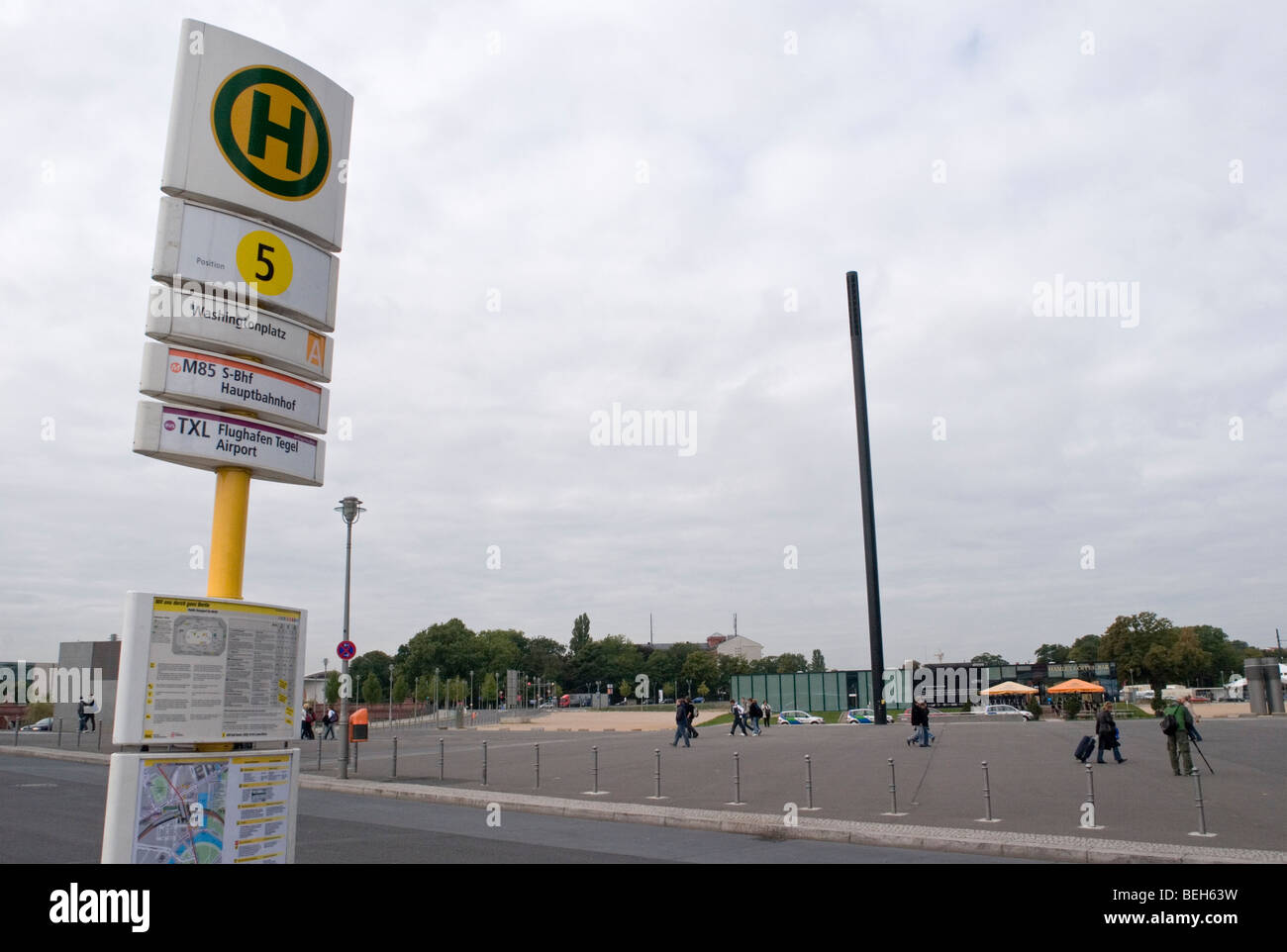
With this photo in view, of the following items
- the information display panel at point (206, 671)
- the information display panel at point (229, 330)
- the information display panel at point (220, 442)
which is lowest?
the information display panel at point (206, 671)

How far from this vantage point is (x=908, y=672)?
297 feet

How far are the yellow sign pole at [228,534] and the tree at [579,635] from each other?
165405 mm

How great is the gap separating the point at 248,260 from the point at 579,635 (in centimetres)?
16950

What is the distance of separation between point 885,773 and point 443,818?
10.1 meters

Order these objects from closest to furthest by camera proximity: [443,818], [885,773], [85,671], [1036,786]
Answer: [443,818] → [1036,786] → [885,773] → [85,671]

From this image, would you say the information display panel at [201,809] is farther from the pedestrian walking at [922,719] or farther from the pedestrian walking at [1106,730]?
the pedestrian walking at [922,719]

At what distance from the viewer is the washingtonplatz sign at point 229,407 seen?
561cm

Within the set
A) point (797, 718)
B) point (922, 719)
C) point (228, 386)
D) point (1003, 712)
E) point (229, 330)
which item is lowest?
point (797, 718)
